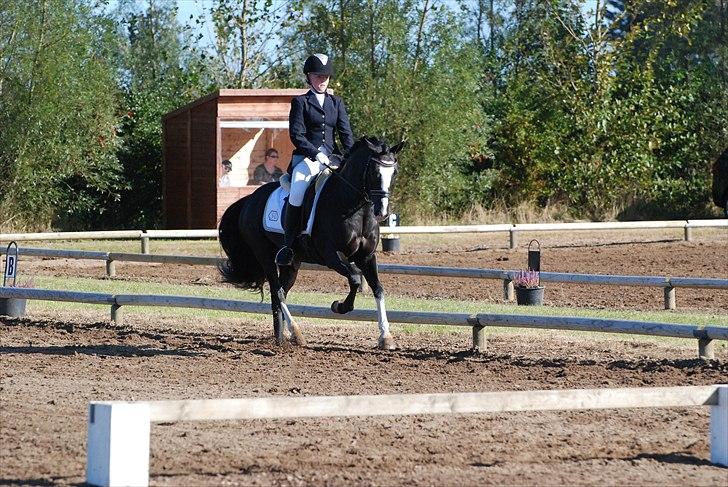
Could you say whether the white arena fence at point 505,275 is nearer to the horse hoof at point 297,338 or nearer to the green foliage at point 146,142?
the horse hoof at point 297,338

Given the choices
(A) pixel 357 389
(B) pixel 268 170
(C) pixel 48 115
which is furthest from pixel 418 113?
(A) pixel 357 389

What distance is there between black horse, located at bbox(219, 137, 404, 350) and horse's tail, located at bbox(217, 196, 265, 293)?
20 centimetres

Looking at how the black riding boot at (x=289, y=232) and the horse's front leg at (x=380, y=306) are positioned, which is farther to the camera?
the black riding boot at (x=289, y=232)

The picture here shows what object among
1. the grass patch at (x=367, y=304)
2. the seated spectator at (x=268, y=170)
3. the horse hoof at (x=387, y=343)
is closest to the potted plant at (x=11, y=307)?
the grass patch at (x=367, y=304)

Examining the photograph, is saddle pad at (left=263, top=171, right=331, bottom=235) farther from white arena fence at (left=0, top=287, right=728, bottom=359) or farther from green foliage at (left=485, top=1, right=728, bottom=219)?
green foliage at (left=485, top=1, right=728, bottom=219)

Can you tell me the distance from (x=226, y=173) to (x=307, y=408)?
22697mm

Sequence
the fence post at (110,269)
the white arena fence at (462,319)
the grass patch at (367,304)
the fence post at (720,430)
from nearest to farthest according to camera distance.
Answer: the fence post at (720,430)
the white arena fence at (462,319)
the grass patch at (367,304)
the fence post at (110,269)

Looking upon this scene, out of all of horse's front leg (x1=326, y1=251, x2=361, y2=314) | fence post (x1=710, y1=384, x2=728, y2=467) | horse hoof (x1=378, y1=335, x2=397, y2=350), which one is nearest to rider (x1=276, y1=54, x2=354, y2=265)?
horse's front leg (x1=326, y1=251, x2=361, y2=314)

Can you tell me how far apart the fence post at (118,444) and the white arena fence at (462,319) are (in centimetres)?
586

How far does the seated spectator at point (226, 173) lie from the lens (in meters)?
28.8

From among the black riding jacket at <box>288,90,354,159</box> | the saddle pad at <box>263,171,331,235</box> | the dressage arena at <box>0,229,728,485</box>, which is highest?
the black riding jacket at <box>288,90,354,159</box>

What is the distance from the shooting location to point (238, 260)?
1340cm

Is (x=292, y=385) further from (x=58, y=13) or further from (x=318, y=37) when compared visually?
(x=318, y=37)

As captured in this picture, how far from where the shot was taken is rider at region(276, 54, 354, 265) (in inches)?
472
